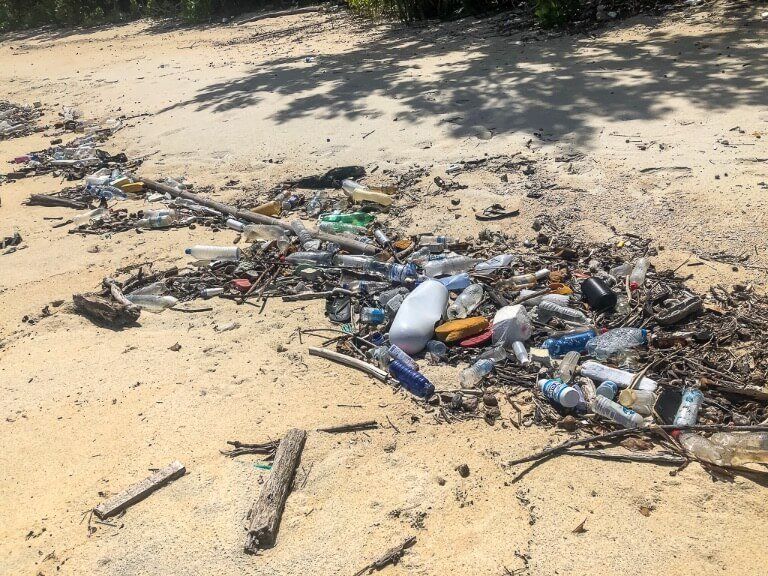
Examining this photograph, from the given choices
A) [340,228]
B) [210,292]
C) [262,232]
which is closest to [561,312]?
[340,228]

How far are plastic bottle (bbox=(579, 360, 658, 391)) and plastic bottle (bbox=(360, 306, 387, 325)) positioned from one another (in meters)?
1.19

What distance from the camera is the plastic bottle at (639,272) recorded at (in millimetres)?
3969

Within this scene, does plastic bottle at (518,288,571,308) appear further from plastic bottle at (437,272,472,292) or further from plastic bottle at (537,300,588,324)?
plastic bottle at (437,272,472,292)

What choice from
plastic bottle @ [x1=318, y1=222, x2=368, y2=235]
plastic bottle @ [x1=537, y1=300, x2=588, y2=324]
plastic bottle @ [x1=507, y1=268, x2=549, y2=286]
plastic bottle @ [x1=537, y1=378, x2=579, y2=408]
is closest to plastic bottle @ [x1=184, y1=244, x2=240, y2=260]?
plastic bottle @ [x1=318, y1=222, x2=368, y2=235]

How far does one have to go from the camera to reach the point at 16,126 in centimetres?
1013

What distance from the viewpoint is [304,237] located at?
5.00 meters

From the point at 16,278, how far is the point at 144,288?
1348mm

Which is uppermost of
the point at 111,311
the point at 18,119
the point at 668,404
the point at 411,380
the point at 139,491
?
the point at 18,119

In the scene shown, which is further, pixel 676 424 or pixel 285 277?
pixel 285 277

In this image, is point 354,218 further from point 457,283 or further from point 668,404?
point 668,404

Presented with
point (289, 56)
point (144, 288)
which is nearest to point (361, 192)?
point (144, 288)

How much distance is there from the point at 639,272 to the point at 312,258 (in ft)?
7.07

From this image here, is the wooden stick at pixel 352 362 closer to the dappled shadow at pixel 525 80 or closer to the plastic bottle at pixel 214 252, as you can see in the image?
the plastic bottle at pixel 214 252

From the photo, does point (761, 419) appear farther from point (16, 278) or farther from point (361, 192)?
point (16, 278)
